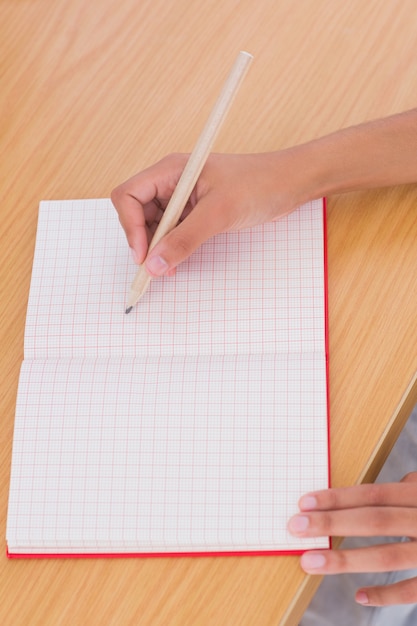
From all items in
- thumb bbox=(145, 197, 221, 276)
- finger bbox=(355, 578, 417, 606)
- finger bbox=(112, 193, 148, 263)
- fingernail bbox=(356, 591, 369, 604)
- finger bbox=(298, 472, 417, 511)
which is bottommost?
fingernail bbox=(356, 591, 369, 604)

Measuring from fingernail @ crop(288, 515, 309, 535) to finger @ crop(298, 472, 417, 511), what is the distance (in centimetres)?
1

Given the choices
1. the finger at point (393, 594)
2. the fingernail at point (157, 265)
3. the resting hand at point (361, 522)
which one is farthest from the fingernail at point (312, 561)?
the fingernail at point (157, 265)

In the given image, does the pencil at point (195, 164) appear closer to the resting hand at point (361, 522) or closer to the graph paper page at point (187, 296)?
the graph paper page at point (187, 296)

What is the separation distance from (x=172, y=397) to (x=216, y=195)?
0.21m

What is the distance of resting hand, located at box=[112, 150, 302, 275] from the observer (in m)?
0.82

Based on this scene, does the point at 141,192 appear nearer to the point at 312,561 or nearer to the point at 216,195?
the point at 216,195

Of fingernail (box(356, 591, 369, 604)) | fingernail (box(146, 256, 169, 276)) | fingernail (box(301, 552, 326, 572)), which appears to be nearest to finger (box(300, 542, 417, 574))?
fingernail (box(301, 552, 326, 572))

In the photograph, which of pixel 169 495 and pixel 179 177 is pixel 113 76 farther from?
pixel 169 495

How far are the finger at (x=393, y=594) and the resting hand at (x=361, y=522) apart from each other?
8 cm

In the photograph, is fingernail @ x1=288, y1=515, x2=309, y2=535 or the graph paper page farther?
the graph paper page

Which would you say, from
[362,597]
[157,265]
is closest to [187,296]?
[157,265]

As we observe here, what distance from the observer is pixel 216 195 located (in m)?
0.83

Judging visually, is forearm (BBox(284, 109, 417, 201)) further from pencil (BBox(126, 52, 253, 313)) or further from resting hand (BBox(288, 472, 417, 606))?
resting hand (BBox(288, 472, 417, 606))

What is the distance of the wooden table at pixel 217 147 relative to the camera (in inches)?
28.2
